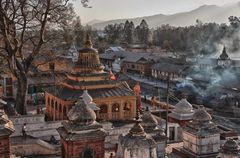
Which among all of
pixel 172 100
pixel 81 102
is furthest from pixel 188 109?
pixel 172 100

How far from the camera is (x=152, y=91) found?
57500mm

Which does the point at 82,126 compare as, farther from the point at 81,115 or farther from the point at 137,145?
the point at 137,145

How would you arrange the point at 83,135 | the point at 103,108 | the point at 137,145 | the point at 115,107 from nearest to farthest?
1. the point at 137,145
2. the point at 83,135
3. the point at 103,108
4. the point at 115,107

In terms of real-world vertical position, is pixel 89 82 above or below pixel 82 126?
above

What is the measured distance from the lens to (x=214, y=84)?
55.1 meters

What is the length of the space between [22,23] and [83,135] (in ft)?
42.0

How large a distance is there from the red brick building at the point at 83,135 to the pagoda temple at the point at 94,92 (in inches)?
421

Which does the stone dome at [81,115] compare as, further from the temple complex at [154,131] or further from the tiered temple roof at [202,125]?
the tiered temple roof at [202,125]

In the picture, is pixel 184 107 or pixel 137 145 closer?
pixel 137 145

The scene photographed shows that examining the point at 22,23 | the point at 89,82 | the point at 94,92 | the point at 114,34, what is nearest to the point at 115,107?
the point at 94,92

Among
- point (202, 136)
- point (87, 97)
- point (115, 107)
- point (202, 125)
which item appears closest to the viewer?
point (202, 136)

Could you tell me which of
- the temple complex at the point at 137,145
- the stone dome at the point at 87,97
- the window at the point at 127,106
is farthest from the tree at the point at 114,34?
the temple complex at the point at 137,145

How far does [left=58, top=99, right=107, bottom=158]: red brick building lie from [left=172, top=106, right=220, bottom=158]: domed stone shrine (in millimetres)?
→ 5962

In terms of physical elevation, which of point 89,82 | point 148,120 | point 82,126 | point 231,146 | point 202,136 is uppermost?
point 89,82
